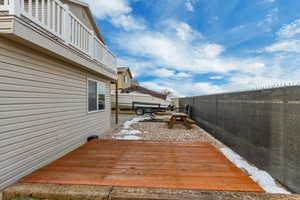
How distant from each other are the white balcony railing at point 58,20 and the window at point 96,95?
926 mm

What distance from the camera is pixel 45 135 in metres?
2.81

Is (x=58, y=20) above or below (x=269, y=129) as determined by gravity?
above

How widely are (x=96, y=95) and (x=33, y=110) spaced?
2.63 m

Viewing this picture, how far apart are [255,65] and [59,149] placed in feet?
28.5

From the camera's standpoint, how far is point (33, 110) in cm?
253

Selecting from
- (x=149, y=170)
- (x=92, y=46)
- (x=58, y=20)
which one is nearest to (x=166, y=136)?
(x=149, y=170)

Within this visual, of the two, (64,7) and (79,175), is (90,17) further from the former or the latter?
(79,175)

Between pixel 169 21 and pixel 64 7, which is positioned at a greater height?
pixel 169 21

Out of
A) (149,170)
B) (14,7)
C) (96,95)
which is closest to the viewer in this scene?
(14,7)

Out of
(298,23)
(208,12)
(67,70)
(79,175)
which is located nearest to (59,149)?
(79,175)

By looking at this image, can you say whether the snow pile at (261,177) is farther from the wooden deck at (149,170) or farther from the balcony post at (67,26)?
the balcony post at (67,26)

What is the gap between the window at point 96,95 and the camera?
15.5 ft

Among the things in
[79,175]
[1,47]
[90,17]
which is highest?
[90,17]

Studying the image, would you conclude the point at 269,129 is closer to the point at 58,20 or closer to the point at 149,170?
the point at 149,170
